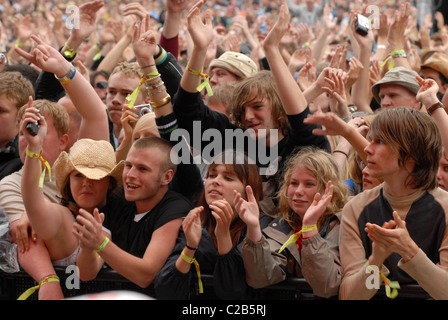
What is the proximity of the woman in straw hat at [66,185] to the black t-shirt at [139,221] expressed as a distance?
12 centimetres

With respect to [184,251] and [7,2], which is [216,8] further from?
[184,251]

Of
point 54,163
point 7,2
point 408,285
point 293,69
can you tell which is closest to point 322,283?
point 408,285

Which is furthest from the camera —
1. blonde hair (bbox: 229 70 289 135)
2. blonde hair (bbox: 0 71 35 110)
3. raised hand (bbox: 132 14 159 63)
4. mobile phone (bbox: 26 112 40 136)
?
blonde hair (bbox: 0 71 35 110)

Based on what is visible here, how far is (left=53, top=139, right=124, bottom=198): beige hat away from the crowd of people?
0.01 meters

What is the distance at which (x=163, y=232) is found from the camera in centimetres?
330

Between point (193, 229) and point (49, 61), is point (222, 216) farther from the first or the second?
point (49, 61)

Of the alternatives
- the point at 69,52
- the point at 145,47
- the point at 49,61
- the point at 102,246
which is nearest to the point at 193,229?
the point at 102,246

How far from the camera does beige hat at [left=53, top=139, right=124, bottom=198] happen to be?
355 centimetres

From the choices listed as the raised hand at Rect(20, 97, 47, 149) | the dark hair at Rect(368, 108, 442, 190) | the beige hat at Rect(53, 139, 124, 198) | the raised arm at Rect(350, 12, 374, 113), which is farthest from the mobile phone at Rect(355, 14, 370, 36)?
the raised hand at Rect(20, 97, 47, 149)

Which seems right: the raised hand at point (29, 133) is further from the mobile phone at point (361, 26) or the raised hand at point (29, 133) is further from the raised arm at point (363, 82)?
Answer: the mobile phone at point (361, 26)

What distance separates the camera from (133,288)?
328 centimetres

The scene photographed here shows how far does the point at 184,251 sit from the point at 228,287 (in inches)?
9.8

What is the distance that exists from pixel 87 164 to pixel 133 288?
72cm

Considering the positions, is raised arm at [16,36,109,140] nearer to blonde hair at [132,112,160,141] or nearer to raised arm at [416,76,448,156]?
blonde hair at [132,112,160,141]
